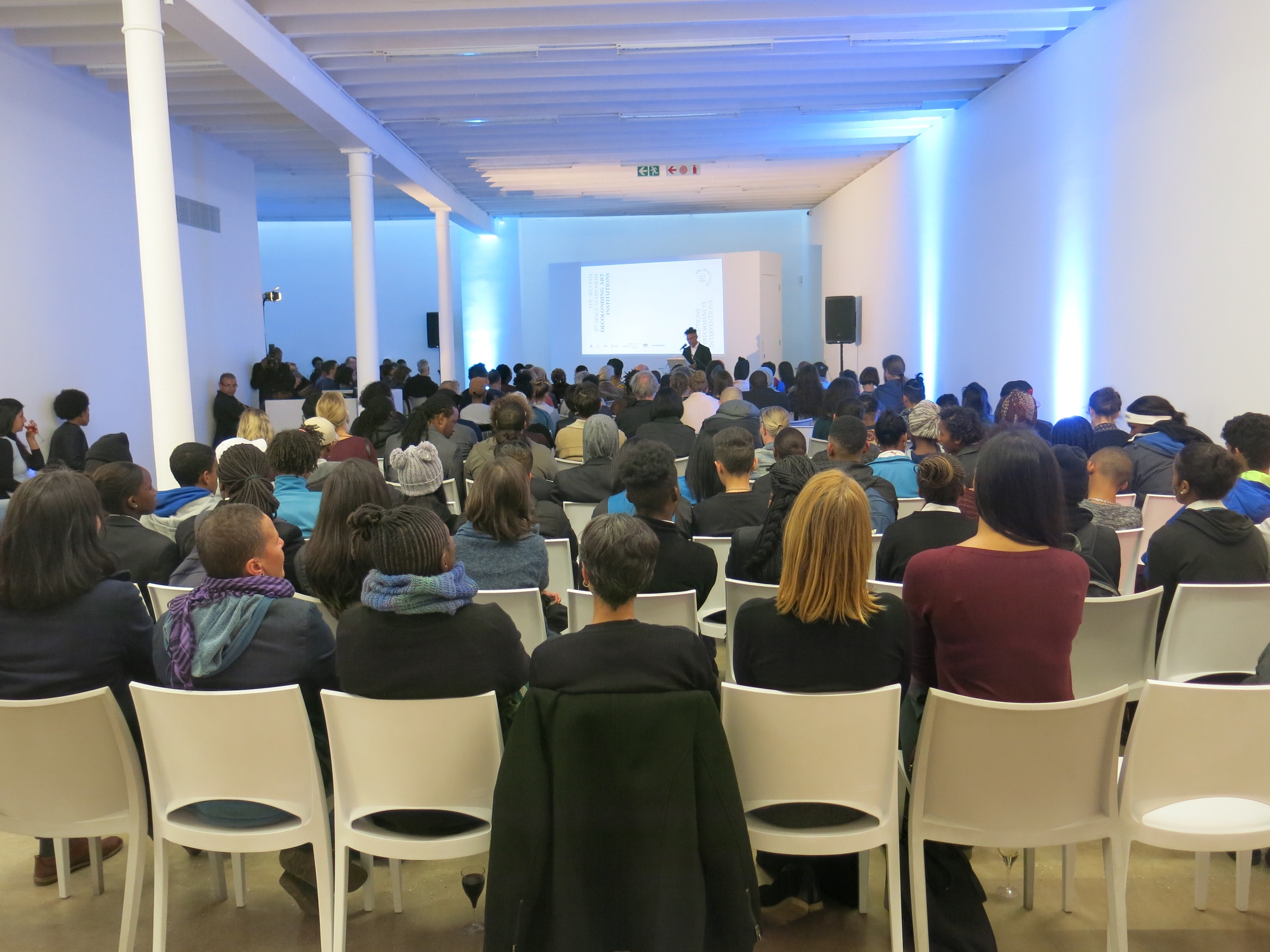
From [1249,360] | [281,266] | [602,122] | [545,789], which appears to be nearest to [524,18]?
[602,122]

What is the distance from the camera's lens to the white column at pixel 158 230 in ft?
18.0

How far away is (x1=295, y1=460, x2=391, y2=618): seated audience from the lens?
288cm

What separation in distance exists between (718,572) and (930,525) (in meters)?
0.99

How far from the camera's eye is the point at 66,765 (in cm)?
238

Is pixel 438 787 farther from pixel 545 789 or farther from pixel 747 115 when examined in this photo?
pixel 747 115

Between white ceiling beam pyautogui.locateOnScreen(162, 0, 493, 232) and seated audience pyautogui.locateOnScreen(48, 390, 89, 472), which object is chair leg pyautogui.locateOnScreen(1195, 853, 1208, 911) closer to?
white ceiling beam pyautogui.locateOnScreen(162, 0, 493, 232)

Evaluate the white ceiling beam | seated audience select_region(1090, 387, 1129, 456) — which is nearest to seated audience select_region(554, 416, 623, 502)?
seated audience select_region(1090, 387, 1129, 456)

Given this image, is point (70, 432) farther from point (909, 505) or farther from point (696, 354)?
point (696, 354)

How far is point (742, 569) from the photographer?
3418 millimetres

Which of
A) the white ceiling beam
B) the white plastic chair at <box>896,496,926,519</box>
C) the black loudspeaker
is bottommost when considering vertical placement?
the white plastic chair at <box>896,496,926,519</box>

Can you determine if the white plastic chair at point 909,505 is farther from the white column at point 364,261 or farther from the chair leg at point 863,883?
the white column at point 364,261

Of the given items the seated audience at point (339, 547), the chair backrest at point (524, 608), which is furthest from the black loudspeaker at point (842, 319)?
the seated audience at point (339, 547)

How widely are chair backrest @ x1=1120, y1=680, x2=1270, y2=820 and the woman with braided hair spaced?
122 cm

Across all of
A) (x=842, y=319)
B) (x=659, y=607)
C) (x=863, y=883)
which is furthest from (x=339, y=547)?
(x=842, y=319)
